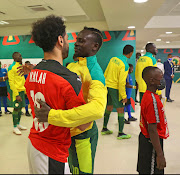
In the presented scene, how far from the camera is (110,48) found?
5359mm

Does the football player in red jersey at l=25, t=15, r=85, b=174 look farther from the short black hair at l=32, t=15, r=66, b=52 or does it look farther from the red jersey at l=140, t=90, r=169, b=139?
the red jersey at l=140, t=90, r=169, b=139

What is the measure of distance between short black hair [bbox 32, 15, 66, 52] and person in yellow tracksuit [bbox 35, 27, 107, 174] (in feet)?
1.10

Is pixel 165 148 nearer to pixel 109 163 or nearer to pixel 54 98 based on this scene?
pixel 109 163

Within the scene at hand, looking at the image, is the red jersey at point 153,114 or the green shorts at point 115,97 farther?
the green shorts at point 115,97

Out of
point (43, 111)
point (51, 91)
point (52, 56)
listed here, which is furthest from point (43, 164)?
point (52, 56)

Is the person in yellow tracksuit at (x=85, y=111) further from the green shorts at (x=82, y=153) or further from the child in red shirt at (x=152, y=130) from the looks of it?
the child in red shirt at (x=152, y=130)

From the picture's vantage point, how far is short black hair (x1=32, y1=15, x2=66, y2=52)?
37.7 inches

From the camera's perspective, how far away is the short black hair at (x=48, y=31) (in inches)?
37.7

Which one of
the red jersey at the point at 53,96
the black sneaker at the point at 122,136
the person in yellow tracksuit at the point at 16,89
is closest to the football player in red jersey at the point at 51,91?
the red jersey at the point at 53,96

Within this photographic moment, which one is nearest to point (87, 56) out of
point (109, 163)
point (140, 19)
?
point (109, 163)

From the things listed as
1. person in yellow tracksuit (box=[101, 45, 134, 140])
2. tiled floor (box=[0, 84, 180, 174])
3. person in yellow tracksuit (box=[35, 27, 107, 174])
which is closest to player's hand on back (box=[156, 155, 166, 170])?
person in yellow tracksuit (box=[35, 27, 107, 174])

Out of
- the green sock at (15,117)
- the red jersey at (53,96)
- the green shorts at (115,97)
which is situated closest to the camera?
the red jersey at (53,96)

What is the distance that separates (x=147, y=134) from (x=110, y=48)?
408cm

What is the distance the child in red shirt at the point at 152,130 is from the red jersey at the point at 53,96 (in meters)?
0.80
